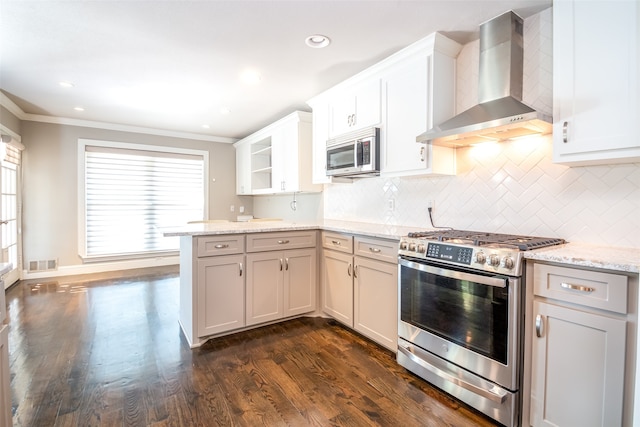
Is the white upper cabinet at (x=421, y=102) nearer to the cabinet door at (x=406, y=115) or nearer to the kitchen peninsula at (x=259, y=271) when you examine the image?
the cabinet door at (x=406, y=115)

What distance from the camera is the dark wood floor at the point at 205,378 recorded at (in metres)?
1.75

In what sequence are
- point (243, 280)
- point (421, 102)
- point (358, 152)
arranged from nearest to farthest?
1. point (421, 102)
2. point (243, 280)
3. point (358, 152)

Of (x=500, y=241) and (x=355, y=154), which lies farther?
(x=355, y=154)

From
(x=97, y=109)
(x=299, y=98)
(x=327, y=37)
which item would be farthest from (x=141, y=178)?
(x=327, y=37)

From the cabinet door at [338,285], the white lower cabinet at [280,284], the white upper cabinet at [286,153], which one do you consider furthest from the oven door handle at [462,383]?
the white upper cabinet at [286,153]

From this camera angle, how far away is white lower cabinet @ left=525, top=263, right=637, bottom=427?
4.39ft

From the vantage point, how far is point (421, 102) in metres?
2.43

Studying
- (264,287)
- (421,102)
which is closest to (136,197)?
(264,287)

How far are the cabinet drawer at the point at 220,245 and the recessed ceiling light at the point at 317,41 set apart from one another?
66.0 inches

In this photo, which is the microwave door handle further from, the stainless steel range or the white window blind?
the white window blind

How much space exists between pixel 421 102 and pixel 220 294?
2.26 m

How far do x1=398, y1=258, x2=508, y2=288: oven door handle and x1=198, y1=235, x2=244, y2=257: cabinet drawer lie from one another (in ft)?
4.51

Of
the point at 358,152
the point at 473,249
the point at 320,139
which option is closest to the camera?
the point at 473,249

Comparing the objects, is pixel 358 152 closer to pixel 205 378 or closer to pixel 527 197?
pixel 527 197
